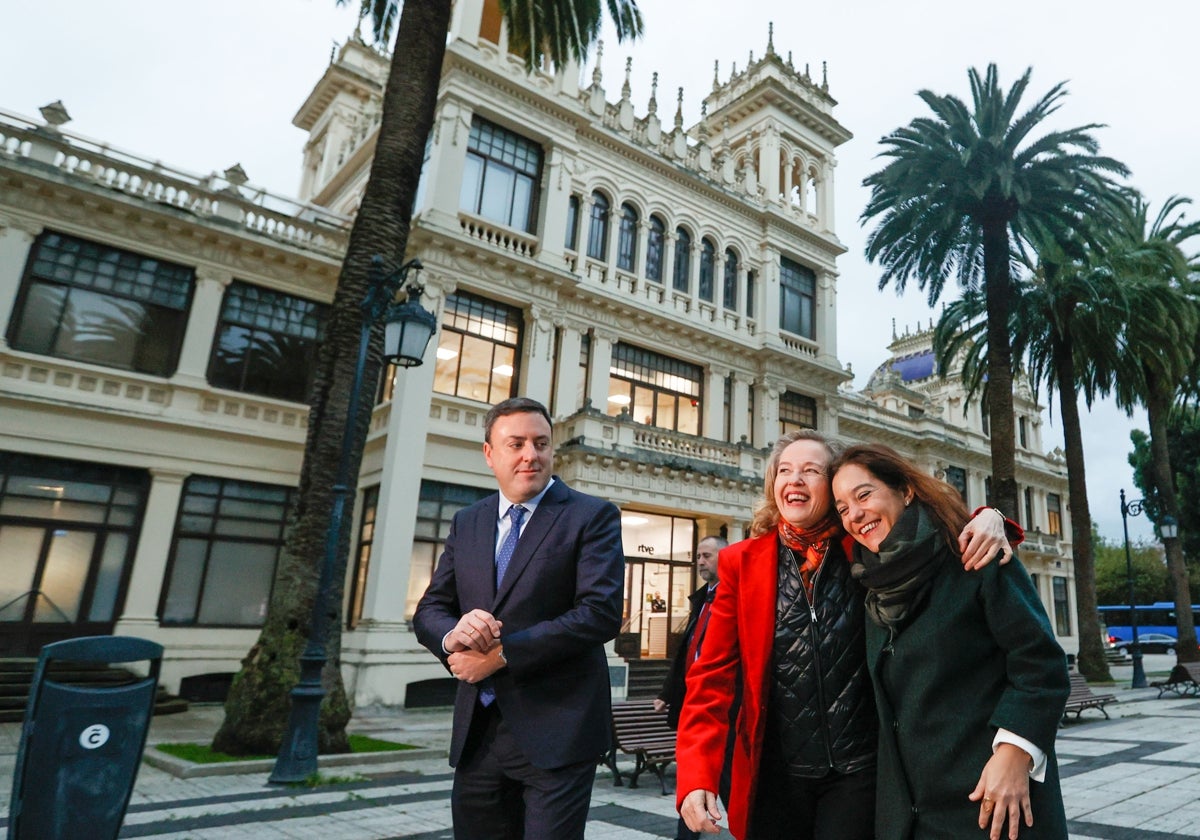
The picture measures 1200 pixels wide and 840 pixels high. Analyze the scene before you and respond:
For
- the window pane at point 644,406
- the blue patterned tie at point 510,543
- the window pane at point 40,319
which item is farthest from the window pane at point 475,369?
the blue patterned tie at point 510,543

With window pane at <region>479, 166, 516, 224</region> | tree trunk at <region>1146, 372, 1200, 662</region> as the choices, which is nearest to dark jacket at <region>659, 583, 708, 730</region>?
window pane at <region>479, 166, 516, 224</region>

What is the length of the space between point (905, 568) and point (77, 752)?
15.2 ft

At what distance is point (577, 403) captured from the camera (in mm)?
19719

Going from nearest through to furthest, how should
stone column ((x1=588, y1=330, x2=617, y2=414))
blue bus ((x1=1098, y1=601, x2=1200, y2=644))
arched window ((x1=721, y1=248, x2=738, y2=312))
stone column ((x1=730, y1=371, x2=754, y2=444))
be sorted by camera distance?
1. stone column ((x1=588, y1=330, x2=617, y2=414))
2. stone column ((x1=730, y1=371, x2=754, y2=444))
3. arched window ((x1=721, y1=248, x2=738, y2=312))
4. blue bus ((x1=1098, y1=601, x2=1200, y2=644))

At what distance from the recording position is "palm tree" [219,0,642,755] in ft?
29.5

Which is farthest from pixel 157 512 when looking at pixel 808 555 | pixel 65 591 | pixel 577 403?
pixel 808 555

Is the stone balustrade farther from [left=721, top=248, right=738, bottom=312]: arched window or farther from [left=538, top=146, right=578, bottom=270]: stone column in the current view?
[left=721, top=248, right=738, bottom=312]: arched window

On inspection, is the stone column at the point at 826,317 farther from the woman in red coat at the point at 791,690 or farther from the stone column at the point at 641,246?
the woman in red coat at the point at 791,690

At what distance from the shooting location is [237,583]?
53.5 feet

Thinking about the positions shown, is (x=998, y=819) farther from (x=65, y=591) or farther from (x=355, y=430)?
(x=65, y=591)

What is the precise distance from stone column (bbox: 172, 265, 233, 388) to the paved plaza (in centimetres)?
795

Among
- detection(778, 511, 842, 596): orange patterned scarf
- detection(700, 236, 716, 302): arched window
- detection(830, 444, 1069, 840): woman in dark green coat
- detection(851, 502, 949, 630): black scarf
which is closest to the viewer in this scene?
detection(830, 444, 1069, 840): woman in dark green coat

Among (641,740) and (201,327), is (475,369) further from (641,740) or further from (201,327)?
(641,740)

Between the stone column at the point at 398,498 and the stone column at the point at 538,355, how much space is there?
2.56 meters
